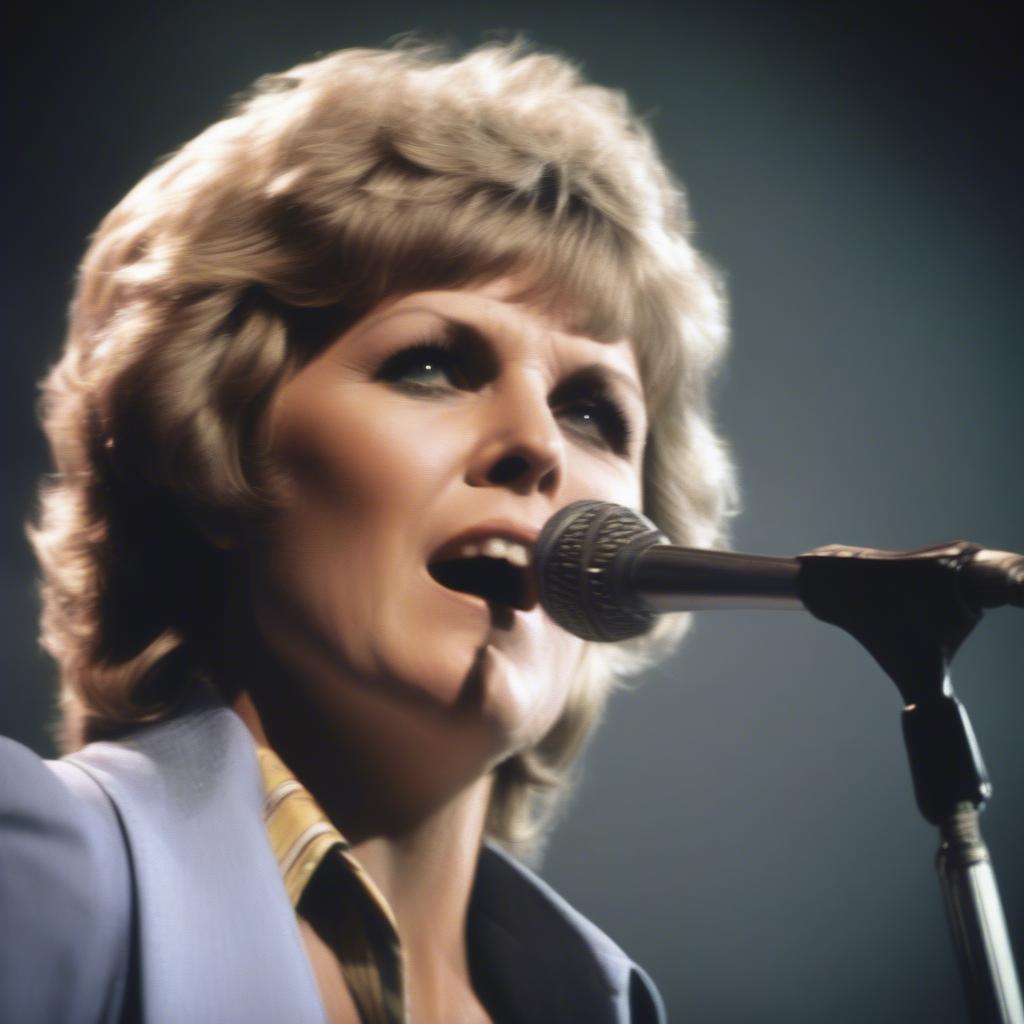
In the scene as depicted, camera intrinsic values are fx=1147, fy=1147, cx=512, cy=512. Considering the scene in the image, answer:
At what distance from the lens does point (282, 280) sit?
3.12 feet

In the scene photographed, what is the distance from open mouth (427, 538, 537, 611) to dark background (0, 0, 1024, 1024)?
0.40 metres

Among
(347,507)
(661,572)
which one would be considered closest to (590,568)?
(661,572)

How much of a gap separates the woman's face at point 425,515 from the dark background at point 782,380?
293 mm

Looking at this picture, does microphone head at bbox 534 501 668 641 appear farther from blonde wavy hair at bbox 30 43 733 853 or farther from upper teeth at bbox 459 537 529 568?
blonde wavy hair at bbox 30 43 733 853

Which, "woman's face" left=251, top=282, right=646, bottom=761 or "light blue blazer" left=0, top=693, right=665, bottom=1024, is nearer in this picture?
"light blue blazer" left=0, top=693, right=665, bottom=1024

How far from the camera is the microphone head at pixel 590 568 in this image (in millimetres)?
744

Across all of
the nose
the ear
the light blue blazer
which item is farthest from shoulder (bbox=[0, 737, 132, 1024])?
the nose

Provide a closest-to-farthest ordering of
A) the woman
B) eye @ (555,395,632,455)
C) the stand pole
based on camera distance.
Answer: the stand pole, the woman, eye @ (555,395,632,455)

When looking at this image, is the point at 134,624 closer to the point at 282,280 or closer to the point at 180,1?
the point at 282,280

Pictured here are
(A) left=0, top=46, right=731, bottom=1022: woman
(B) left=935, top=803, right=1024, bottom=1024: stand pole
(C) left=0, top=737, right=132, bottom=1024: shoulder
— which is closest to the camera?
(B) left=935, top=803, right=1024, bottom=1024: stand pole

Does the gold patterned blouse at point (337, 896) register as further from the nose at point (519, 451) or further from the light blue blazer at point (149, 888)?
the nose at point (519, 451)

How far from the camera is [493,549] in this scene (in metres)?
0.87

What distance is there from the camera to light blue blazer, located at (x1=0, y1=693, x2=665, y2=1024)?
0.67 metres

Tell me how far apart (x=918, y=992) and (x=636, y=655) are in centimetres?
44
